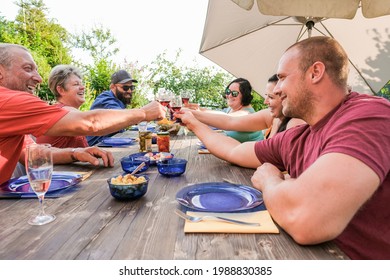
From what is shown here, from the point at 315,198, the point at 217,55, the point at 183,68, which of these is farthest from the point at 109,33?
the point at 315,198

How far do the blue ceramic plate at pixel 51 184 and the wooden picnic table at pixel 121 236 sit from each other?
0.29ft

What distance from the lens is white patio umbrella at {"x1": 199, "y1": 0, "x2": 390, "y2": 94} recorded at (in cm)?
400

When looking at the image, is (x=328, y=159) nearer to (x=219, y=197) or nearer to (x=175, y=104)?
(x=219, y=197)

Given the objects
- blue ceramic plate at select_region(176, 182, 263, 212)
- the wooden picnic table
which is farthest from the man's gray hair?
blue ceramic plate at select_region(176, 182, 263, 212)

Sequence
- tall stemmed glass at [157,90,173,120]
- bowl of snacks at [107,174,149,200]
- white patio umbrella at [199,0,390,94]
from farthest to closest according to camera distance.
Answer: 1. white patio umbrella at [199,0,390,94]
2. tall stemmed glass at [157,90,173,120]
3. bowl of snacks at [107,174,149,200]

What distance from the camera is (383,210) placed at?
50.9 inches

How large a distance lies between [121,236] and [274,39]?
4.48 metres

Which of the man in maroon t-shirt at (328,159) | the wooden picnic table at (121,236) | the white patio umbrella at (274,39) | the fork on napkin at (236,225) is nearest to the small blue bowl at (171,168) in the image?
the wooden picnic table at (121,236)

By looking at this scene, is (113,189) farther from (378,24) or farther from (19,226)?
(378,24)

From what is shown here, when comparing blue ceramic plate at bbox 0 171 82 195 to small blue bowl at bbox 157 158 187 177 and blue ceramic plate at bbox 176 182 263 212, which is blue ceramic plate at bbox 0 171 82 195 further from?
blue ceramic plate at bbox 176 182 263 212

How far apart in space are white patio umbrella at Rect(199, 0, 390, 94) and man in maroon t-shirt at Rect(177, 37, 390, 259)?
252 cm

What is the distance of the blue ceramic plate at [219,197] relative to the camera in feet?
4.04

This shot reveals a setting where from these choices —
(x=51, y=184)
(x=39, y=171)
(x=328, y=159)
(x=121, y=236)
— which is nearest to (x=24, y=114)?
(x=51, y=184)
